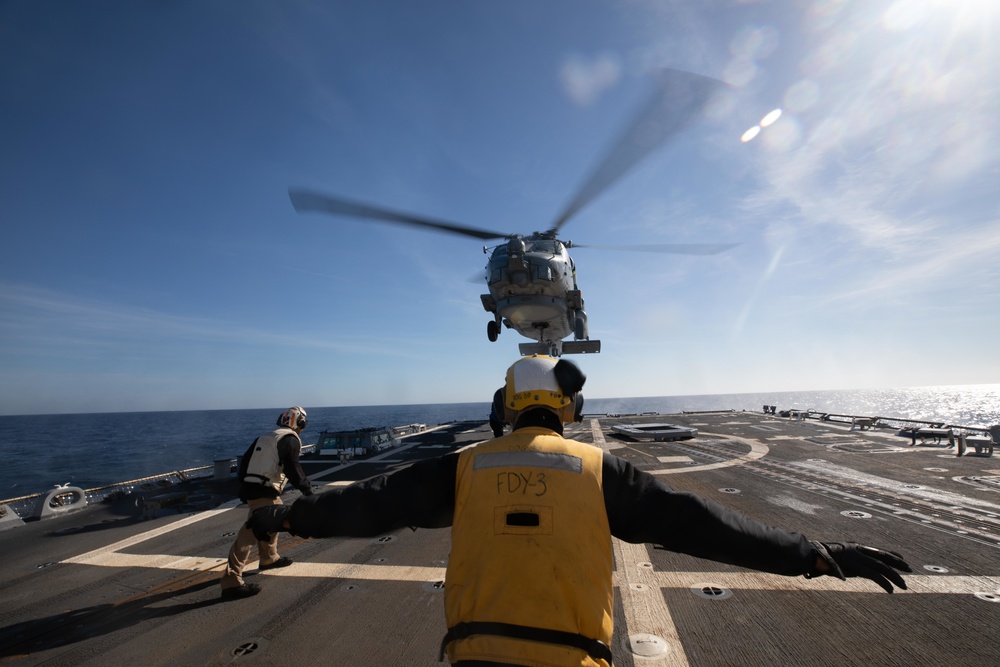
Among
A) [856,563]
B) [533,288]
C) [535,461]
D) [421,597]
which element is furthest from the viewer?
[533,288]

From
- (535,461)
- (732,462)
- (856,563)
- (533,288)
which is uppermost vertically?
(533,288)

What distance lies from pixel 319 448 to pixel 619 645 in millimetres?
16711

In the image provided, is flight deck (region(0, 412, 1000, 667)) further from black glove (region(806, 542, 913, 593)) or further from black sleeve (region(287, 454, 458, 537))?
black glove (region(806, 542, 913, 593))

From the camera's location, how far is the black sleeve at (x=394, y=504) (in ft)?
7.96

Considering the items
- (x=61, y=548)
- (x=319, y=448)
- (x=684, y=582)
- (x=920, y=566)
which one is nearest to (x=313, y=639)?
(x=684, y=582)

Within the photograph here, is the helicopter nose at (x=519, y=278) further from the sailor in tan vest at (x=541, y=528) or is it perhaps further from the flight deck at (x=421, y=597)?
the sailor in tan vest at (x=541, y=528)

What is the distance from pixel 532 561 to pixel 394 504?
0.94 m

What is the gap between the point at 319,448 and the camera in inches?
711

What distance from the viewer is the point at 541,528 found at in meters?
1.96

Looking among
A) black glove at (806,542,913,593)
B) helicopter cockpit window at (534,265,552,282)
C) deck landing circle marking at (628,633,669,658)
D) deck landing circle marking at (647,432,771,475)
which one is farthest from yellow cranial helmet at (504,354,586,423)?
helicopter cockpit window at (534,265,552,282)

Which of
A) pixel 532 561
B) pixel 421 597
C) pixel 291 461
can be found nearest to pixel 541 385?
pixel 532 561

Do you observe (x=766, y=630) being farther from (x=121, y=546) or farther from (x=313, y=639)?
(x=121, y=546)

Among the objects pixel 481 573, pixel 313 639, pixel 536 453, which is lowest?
pixel 313 639

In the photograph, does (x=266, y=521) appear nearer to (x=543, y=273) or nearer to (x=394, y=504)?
(x=394, y=504)
